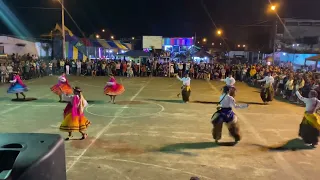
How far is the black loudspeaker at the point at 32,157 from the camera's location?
5.89 ft

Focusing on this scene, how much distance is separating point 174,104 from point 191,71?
14.9 meters

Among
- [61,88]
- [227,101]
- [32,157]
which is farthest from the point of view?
[61,88]

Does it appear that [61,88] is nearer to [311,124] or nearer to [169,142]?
[169,142]

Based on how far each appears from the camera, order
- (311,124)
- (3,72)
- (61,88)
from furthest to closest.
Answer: (3,72), (61,88), (311,124)

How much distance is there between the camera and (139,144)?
8.23 meters

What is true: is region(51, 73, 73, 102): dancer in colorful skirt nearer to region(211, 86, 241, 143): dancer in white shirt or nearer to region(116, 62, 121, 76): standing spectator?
region(211, 86, 241, 143): dancer in white shirt

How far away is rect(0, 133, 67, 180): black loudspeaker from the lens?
5.89ft

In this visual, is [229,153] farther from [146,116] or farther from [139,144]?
[146,116]

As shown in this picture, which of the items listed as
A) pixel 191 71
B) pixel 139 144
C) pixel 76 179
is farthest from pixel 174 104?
pixel 191 71

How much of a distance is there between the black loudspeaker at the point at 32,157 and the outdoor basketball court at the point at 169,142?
4.05 metres

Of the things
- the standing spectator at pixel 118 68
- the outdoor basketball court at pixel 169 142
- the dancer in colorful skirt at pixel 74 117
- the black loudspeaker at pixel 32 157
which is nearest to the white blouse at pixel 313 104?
the outdoor basketball court at pixel 169 142

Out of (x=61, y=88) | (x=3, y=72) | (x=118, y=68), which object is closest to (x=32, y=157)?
(x=61, y=88)

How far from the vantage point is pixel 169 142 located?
334 inches

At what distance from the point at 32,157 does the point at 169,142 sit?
678 cm
